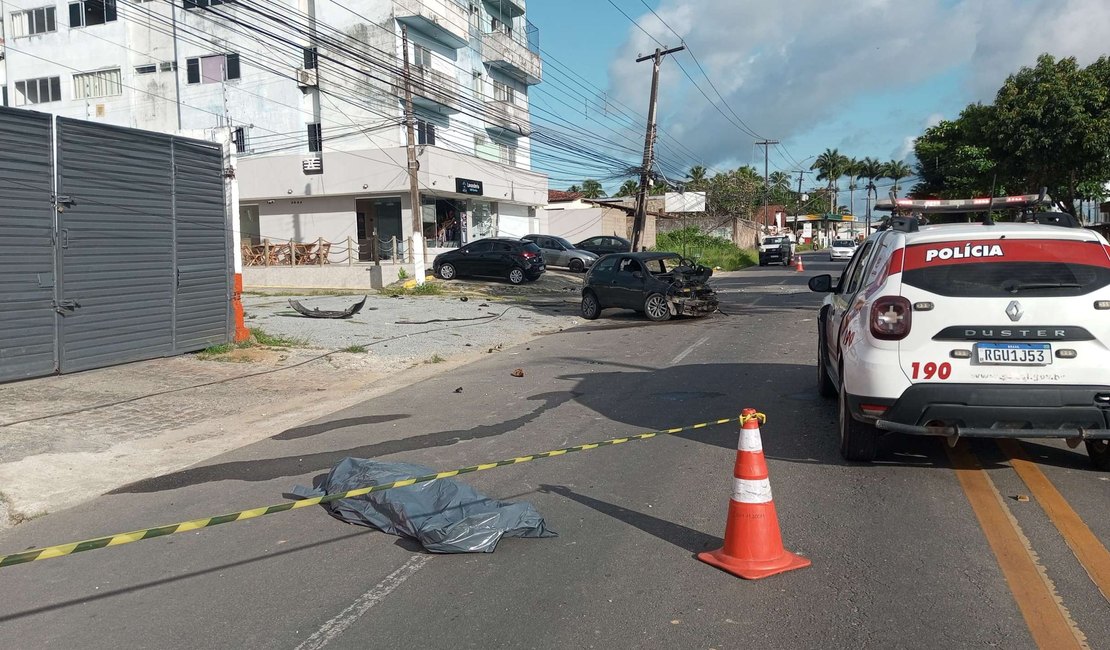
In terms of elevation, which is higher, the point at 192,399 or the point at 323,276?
the point at 323,276

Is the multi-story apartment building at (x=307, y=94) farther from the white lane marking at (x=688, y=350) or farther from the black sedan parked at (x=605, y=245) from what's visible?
the white lane marking at (x=688, y=350)

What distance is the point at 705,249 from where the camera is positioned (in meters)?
51.0

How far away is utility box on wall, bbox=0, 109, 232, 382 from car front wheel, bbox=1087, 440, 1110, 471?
442 inches

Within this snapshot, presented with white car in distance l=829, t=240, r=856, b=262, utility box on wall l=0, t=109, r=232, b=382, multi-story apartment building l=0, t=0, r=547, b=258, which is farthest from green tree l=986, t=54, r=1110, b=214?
white car in distance l=829, t=240, r=856, b=262

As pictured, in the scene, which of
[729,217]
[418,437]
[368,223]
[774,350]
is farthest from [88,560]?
[729,217]

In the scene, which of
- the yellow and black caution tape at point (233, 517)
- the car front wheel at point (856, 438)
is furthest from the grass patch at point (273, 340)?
the car front wheel at point (856, 438)

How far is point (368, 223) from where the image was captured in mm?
39656

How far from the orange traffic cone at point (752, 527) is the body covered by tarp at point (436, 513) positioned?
3.71 feet

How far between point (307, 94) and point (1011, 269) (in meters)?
37.3

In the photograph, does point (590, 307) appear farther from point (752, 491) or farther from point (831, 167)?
point (831, 167)

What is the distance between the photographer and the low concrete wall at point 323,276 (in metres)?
31.5

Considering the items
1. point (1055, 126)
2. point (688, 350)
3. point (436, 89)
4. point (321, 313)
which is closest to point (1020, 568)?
point (688, 350)

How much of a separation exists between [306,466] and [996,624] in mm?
5368

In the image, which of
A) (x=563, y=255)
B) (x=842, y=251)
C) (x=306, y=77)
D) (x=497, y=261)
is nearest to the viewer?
(x=497, y=261)
